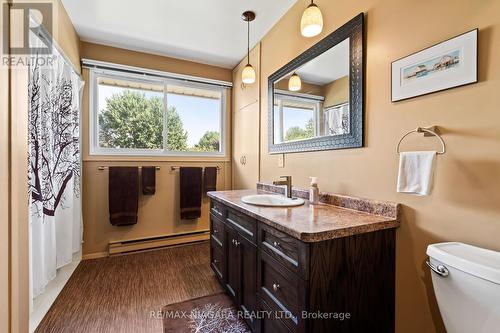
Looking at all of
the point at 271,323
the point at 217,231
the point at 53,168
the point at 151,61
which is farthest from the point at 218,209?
the point at 151,61

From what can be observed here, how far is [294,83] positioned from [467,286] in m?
1.69

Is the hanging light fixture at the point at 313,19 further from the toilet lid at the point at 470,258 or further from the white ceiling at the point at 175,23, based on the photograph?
the toilet lid at the point at 470,258

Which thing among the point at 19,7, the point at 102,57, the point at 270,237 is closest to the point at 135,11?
the point at 102,57

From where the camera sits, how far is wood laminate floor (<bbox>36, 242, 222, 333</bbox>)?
1.56m

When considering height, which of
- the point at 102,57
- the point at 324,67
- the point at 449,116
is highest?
the point at 102,57

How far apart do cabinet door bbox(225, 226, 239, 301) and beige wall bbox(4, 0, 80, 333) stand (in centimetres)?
113

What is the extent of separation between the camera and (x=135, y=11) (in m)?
2.09

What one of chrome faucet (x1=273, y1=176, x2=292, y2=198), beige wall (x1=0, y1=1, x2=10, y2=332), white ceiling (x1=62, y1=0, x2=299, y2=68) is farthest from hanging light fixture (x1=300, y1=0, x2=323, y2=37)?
beige wall (x1=0, y1=1, x2=10, y2=332)

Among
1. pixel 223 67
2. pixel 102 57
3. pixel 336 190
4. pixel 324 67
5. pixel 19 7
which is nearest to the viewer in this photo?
pixel 19 7

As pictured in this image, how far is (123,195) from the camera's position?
2.66m

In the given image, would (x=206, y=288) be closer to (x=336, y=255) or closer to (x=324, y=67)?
(x=336, y=255)

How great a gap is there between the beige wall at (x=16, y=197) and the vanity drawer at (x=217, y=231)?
1.16m

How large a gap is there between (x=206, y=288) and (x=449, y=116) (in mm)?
2059

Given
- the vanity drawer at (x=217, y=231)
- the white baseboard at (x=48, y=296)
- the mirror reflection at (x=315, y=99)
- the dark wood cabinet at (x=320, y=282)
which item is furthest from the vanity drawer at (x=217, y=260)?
the white baseboard at (x=48, y=296)
